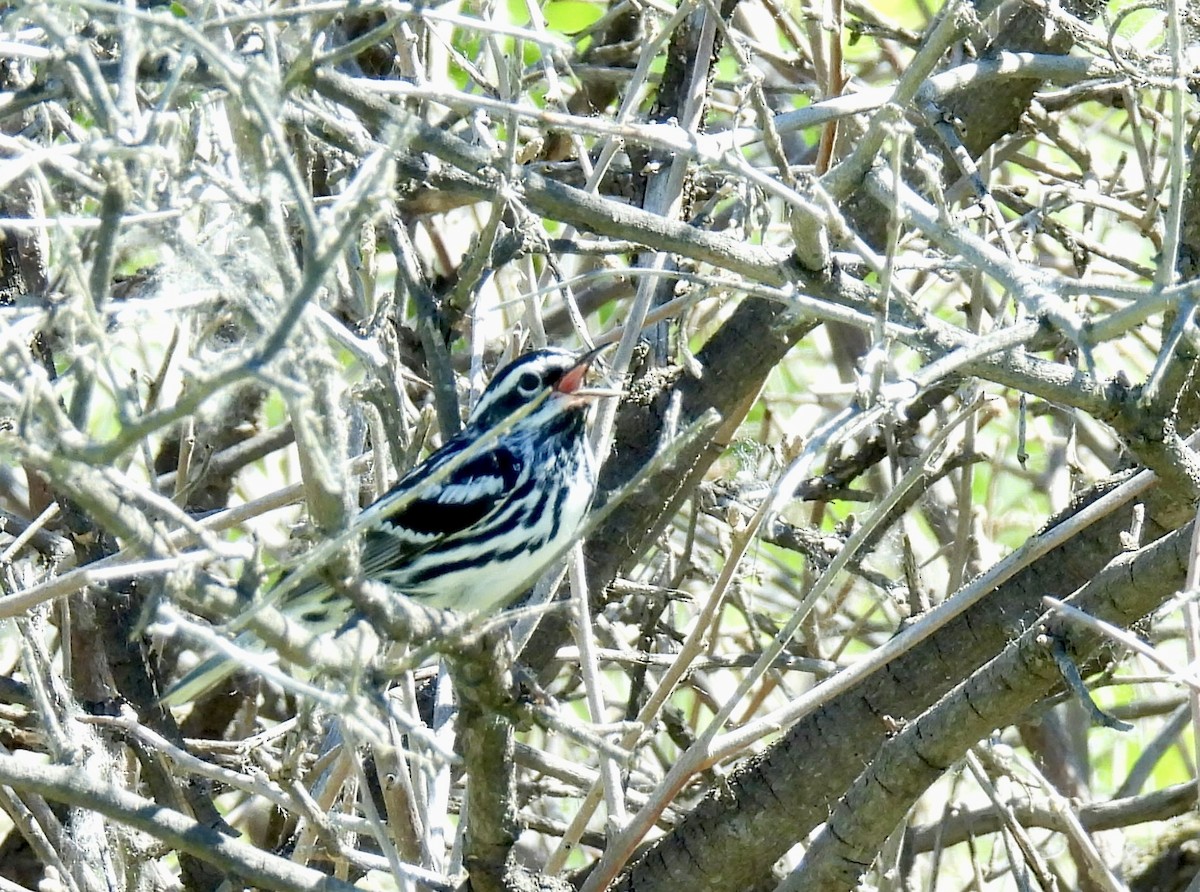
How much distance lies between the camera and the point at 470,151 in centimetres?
314

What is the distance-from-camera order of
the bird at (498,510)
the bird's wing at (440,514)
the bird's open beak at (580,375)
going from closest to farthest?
the bird's open beak at (580,375) < the bird at (498,510) < the bird's wing at (440,514)

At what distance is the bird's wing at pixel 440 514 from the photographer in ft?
14.3

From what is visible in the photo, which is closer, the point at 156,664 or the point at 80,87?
the point at 80,87

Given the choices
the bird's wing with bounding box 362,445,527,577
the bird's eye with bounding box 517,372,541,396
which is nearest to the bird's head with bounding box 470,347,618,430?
the bird's eye with bounding box 517,372,541,396

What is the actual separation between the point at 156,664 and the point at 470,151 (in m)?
2.16

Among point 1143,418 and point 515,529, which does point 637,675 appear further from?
point 1143,418

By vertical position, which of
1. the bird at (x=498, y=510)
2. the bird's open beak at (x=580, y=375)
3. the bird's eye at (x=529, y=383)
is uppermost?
the bird's eye at (x=529, y=383)

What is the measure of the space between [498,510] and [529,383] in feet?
1.17

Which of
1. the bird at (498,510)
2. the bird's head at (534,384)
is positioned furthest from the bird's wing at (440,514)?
the bird's head at (534,384)

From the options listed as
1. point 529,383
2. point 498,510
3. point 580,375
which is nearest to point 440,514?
point 498,510

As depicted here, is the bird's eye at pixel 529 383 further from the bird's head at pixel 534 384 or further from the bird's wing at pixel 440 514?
the bird's wing at pixel 440 514

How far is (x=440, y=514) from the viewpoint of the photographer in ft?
14.3

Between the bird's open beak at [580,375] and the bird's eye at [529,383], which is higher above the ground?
the bird's eye at [529,383]

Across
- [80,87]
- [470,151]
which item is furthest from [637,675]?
[80,87]
